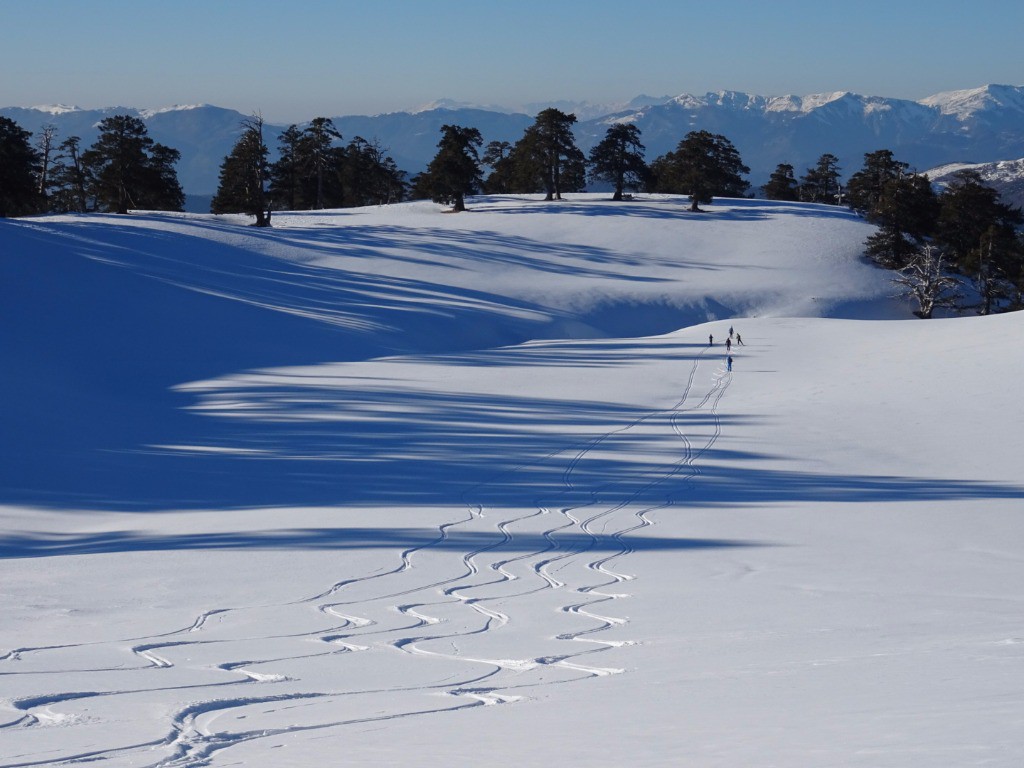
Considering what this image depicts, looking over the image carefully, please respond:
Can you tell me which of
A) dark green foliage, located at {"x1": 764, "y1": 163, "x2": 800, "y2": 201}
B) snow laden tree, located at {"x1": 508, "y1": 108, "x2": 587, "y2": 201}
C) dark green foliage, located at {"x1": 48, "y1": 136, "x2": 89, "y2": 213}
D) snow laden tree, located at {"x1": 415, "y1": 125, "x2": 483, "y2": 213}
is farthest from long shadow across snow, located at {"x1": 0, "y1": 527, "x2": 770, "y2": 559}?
dark green foliage, located at {"x1": 764, "y1": 163, "x2": 800, "y2": 201}

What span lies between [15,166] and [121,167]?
8.47 m

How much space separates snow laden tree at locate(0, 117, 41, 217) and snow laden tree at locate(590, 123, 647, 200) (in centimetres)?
3845

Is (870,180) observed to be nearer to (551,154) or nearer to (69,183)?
(551,154)

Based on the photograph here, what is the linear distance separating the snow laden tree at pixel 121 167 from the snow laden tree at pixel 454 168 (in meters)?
18.6

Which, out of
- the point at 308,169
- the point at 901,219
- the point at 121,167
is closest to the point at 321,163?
the point at 308,169

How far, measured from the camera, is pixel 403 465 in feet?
75.8

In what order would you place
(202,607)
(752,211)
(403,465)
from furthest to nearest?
(752,211), (403,465), (202,607)

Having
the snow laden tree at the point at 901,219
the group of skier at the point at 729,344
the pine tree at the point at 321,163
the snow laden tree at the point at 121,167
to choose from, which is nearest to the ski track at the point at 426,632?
the group of skier at the point at 729,344

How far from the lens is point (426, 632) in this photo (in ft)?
35.5

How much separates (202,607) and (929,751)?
8.94m

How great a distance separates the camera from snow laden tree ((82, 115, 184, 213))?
68250 mm

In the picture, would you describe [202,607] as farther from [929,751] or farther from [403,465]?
[403,465]

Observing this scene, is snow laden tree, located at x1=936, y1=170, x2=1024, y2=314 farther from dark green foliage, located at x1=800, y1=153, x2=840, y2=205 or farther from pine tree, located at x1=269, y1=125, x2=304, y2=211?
pine tree, located at x1=269, y1=125, x2=304, y2=211

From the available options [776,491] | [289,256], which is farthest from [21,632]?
[289,256]
